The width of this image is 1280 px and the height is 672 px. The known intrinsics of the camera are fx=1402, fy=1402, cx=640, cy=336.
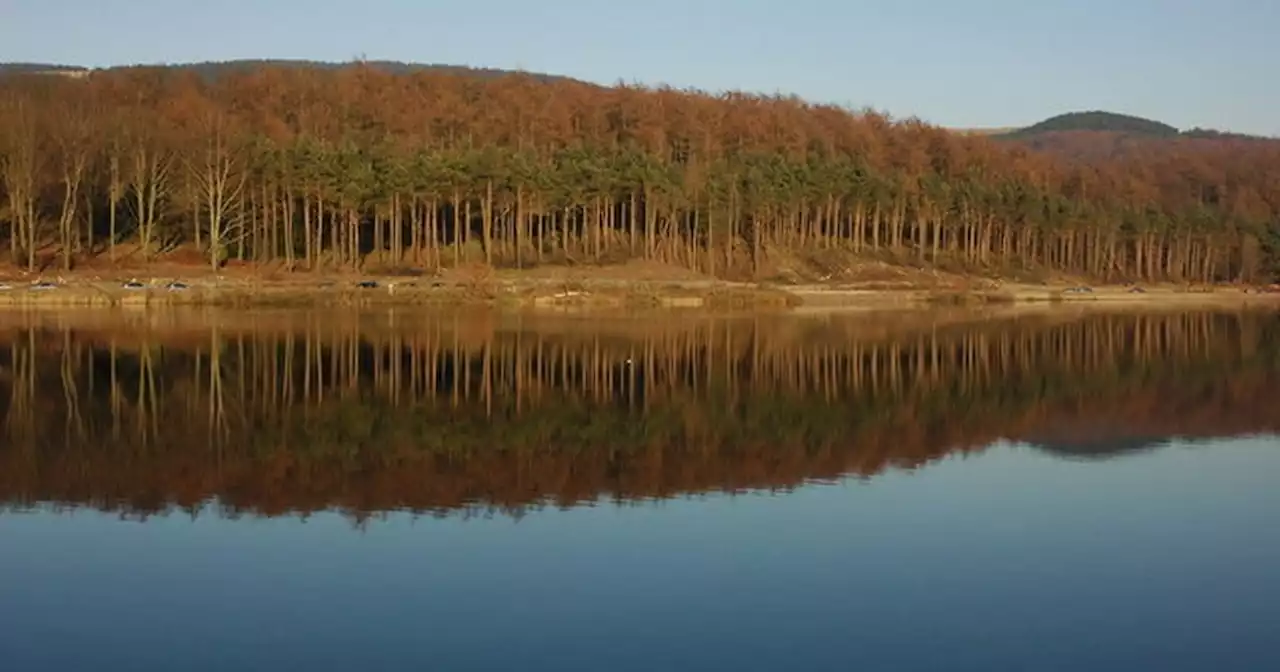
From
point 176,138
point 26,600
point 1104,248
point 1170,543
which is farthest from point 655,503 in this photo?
point 1104,248

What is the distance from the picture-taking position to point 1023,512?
717 inches

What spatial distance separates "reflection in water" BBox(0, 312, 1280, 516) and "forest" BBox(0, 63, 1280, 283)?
21122mm

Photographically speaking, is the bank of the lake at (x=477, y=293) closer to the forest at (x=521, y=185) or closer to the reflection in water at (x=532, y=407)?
the forest at (x=521, y=185)

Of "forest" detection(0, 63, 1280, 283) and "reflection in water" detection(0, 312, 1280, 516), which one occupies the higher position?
"forest" detection(0, 63, 1280, 283)

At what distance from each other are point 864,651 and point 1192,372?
29.6 meters

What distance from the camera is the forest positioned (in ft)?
224

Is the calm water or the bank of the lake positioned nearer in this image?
the calm water

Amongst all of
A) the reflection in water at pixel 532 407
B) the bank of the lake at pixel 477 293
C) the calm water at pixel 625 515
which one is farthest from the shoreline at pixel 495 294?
the calm water at pixel 625 515

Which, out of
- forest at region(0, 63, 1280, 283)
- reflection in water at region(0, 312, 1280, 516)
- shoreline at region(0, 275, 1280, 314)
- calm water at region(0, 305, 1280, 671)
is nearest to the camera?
calm water at region(0, 305, 1280, 671)

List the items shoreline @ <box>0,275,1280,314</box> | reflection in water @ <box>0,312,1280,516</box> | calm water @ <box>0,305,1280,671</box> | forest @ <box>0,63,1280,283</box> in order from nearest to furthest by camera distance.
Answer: calm water @ <box>0,305,1280,671</box> < reflection in water @ <box>0,312,1280,516</box> < shoreline @ <box>0,275,1280,314</box> < forest @ <box>0,63,1280,283</box>

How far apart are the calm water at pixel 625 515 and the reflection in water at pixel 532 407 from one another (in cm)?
13

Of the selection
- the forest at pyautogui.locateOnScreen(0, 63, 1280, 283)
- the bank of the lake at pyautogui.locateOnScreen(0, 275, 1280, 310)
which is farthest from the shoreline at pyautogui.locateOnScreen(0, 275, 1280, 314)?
the forest at pyautogui.locateOnScreen(0, 63, 1280, 283)

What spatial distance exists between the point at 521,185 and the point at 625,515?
54.1 meters

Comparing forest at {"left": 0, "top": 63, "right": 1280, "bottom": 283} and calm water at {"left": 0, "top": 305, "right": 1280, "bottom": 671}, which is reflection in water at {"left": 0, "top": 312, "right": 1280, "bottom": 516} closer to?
calm water at {"left": 0, "top": 305, "right": 1280, "bottom": 671}
